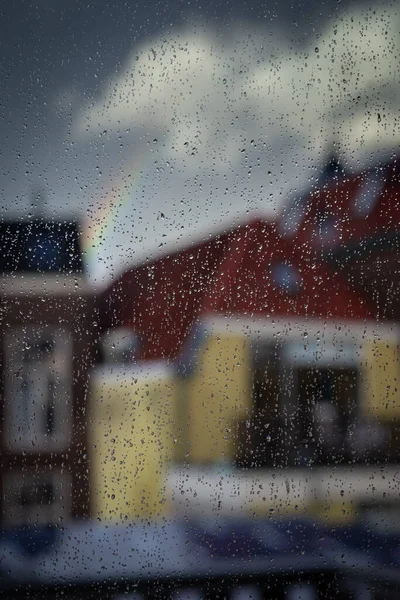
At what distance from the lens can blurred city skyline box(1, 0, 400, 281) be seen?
1407 mm

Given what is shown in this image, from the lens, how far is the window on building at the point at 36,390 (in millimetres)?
1336

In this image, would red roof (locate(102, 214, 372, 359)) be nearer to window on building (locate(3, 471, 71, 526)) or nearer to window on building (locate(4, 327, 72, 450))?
window on building (locate(4, 327, 72, 450))

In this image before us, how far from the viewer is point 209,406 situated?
4.61 feet

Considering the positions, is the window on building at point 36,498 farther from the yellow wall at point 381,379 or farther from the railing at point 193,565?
the yellow wall at point 381,379

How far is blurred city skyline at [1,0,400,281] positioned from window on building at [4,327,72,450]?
174mm

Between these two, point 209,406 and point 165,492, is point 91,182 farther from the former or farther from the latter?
point 165,492

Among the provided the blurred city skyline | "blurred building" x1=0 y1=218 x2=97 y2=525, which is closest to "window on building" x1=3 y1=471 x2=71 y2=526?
"blurred building" x1=0 y1=218 x2=97 y2=525

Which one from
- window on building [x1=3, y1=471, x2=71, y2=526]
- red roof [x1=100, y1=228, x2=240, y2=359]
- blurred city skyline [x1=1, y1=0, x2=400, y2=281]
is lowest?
window on building [x1=3, y1=471, x2=71, y2=526]

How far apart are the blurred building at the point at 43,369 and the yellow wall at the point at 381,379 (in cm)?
55

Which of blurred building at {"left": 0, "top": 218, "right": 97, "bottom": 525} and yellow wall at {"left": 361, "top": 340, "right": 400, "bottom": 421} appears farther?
yellow wall at {"left": 361, "top": 340, "right": 400, "bottom": 421}

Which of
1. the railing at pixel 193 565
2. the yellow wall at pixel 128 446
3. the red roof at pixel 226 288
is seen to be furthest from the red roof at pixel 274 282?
the railing at pixel 193 565

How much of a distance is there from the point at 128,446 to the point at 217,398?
19 cm

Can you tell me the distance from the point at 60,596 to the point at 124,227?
0.70 m

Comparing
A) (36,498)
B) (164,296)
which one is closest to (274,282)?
(164,296)
